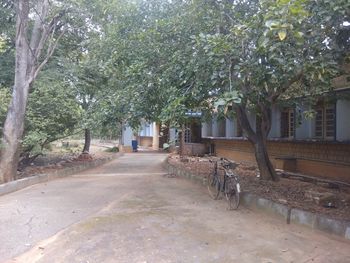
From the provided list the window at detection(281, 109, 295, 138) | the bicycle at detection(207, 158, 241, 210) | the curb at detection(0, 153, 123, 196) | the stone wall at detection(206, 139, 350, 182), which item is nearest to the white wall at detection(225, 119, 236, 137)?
the stone wall at detection(206, 139, 350, 182)

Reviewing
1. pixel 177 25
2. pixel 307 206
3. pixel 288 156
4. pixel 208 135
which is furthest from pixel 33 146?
pixel 208 135

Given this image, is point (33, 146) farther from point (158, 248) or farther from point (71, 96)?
point (158, 248)

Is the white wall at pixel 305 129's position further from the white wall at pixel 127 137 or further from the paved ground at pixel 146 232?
the white wall at pixel 127 137

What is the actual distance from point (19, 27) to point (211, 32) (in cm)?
637

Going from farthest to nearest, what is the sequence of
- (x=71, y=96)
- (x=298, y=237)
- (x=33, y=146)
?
(x=71, y=96)
(x=33, y=146)
(x=298, y=237)

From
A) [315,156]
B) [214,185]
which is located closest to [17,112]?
[214,185]

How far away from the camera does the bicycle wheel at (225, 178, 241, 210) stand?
8.31 m

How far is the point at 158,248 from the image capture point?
227 inches

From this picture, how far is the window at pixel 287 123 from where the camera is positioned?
14336mm

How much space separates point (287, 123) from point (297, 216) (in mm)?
8266

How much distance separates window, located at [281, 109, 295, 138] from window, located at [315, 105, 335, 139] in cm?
161

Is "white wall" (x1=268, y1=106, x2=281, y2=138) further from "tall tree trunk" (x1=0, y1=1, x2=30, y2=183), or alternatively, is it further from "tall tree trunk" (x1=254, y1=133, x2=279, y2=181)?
"tall tree trunk" (x1=0, y1=1, x2=30, y2=183)

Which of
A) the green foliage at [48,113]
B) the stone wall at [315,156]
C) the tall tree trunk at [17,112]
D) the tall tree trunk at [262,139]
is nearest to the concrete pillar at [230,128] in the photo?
the stone wall at [315,156]

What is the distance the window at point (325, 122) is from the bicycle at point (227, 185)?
4182 millimetres
